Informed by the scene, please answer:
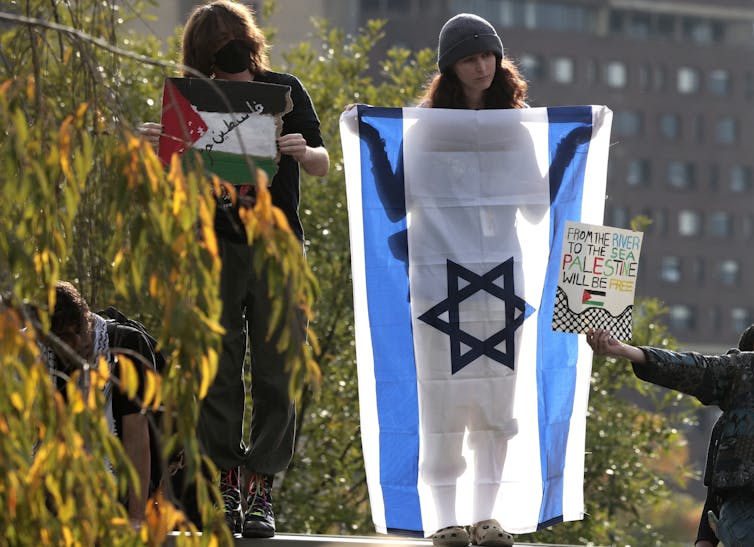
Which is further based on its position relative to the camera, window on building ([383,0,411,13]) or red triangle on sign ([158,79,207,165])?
window on building ([383,0,411,13])

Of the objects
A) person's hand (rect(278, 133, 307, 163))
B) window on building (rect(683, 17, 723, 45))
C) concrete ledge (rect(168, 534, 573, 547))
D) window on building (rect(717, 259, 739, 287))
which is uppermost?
window on building (rect(683, 17, 723, 45))

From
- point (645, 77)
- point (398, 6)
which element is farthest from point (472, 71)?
point (645, 77)

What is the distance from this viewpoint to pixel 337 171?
376 inches

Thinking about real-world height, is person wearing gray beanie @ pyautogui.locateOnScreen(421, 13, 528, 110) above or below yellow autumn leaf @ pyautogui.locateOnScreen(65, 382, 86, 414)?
above

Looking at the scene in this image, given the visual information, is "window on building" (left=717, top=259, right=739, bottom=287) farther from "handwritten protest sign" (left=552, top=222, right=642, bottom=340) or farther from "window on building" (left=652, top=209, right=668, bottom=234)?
"handwritten protest sign" (left=552, top=222, right=642, bottom=340)

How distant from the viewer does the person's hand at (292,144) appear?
16.0ft

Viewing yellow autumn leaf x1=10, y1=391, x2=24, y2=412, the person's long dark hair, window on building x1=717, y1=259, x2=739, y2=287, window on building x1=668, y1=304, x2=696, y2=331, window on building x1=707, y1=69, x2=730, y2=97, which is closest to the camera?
yellow autumn leaf x1=10, y1=391, x2=24, y2=412

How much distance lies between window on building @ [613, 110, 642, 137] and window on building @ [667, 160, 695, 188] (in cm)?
207

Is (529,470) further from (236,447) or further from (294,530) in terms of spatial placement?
(294,530)

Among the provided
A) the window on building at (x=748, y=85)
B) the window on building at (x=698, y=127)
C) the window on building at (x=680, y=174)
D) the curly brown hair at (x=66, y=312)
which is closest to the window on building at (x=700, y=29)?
the window on building at (x=748, y=85)

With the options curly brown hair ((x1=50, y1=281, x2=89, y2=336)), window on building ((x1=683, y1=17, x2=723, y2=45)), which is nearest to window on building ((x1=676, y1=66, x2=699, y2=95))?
window on building ((x1=683, y1=17, x2=723, y2=45))

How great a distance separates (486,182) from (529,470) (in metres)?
0.99

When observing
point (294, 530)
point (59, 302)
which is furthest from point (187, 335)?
point (294, 530)

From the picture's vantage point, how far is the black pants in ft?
16.3
